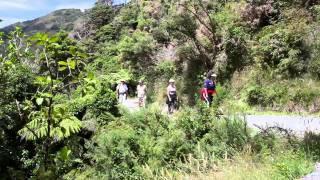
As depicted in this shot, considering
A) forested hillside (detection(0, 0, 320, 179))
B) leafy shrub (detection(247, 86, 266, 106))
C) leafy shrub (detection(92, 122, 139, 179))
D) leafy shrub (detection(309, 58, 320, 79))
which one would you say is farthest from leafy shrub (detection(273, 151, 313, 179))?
leafy shrub (detection(247, 86, 266, 106))

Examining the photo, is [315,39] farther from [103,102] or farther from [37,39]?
[37,39]

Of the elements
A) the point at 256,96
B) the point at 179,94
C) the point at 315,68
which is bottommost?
the point at 179,94

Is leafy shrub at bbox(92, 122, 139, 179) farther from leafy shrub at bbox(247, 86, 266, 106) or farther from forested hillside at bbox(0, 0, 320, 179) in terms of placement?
leafy shrub at bbox(247, 86, 266, 106)

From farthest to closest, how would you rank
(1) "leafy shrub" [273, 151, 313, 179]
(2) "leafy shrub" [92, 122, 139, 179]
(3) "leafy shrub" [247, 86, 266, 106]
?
1. (3) "leafy shrub" [247, 86, 266, 106]
2. (2) "leafy shrub" [92, 122, 139, 179]
3. (1) "leafy shrub" [273, 151, 313, 179]

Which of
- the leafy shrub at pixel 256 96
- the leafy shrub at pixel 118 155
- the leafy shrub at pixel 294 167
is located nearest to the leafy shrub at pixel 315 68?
the leafy shrub at pixel 256 96

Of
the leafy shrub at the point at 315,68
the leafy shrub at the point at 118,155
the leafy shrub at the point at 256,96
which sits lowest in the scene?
the leafy shrub at the point at 118,155

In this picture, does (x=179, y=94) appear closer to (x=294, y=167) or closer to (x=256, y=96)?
(x=256, y=96)

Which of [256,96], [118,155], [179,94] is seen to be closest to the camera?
[118,155]

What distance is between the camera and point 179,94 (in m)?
24.2

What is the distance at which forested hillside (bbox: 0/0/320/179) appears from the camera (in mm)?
3416

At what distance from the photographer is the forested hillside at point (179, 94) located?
3.42 metres

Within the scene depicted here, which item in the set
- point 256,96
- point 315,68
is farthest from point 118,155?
point 315,68

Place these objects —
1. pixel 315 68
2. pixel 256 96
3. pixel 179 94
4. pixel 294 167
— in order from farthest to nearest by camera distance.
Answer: pixel 179 94 → pixel 256 96 → pixel 315 68 → pixel 294 167

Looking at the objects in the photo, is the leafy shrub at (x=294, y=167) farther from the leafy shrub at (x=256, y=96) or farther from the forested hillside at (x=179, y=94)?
the leafy shrub at (x=256, y=96)
